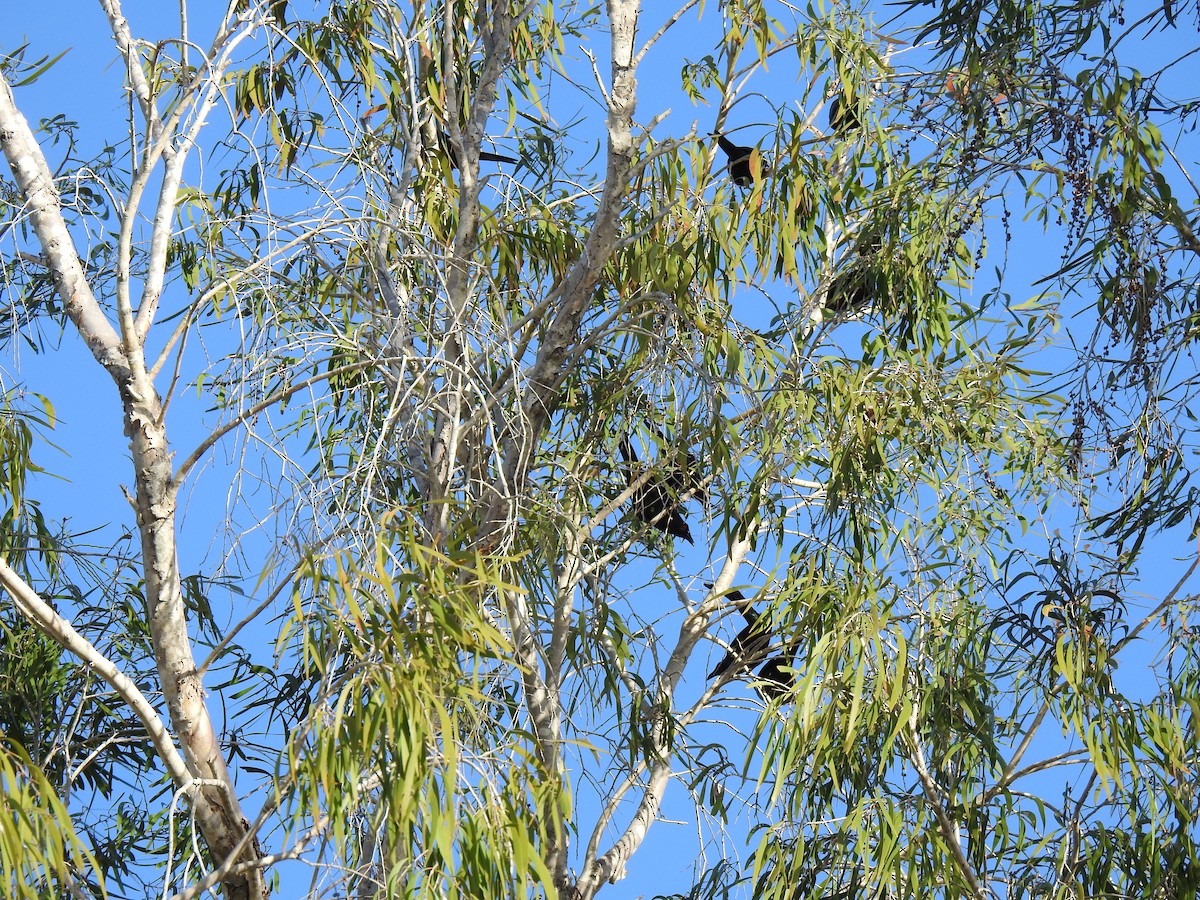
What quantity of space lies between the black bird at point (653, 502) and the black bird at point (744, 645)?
0.21 meters

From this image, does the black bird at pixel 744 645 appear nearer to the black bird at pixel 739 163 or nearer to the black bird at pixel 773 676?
the black bird at pixel 773 676

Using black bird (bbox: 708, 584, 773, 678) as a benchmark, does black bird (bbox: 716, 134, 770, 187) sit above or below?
above

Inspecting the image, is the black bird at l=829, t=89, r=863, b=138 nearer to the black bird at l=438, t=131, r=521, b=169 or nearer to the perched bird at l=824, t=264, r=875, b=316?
the perched bird at l=824, t=264, r=875, b=316

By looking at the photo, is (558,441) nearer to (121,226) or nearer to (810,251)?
(810,251)

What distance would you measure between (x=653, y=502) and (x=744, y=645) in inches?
19.9

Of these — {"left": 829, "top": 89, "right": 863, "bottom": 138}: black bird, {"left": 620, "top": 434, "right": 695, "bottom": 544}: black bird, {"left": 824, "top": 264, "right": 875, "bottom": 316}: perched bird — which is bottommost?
{"left": 620, "top": 434, "right": 695, "bottom": 544}: black bird

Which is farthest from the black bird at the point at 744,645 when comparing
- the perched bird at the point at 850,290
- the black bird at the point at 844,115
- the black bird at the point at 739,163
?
the black bird at the point at 844,115

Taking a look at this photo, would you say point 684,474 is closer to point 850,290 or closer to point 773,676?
point 850,290

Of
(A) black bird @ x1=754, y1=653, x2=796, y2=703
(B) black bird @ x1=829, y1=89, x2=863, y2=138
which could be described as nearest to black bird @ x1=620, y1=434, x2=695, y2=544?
(A) black bird @ x1=754, y1=653, x2=796, y2=703

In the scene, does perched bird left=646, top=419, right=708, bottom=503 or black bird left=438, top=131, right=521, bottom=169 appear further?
black bird left=438, top=131, right=521, bottom=169

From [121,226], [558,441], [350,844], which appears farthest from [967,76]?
[350,844]

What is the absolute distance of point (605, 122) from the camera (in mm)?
3135

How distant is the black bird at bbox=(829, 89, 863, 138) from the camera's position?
3.78 metres

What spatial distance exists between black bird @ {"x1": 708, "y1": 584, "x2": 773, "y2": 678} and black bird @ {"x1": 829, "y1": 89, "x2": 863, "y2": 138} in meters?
1.19
